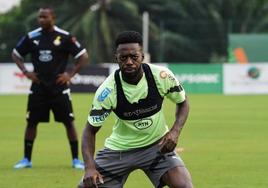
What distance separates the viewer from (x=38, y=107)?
1345 centimetres

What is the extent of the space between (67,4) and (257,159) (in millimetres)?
50046

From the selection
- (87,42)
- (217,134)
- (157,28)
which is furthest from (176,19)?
(217,134)

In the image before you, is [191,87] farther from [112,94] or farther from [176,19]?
[112,94]

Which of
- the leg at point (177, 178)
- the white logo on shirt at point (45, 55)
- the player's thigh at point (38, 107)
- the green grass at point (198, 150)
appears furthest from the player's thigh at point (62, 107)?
the leg at point (177, 178)

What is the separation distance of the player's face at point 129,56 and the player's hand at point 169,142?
2.26ft

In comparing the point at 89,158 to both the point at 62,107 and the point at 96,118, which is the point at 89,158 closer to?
the point at 96,118

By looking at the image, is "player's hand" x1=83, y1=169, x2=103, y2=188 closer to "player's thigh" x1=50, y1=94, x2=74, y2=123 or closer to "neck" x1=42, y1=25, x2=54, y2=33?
"player's thigh" x1=50, y1=94, x2=74, y2=123

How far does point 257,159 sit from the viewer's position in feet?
47.1

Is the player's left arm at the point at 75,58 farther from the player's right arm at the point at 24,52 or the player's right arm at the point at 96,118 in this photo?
the player's right arm at the point at 96,118

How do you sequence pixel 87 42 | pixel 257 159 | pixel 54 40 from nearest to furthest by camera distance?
pixel 54 40, pixel 257 159, pixel 87 42

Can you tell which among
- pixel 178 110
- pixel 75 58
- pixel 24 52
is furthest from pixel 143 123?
pixel 24 52

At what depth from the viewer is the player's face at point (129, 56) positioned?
795 cm

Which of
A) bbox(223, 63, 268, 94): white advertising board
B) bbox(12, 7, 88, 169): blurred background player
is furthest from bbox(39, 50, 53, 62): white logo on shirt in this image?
bbox(223, 63, 268, 94): white advertising board

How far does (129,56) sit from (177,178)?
1.26 meters
